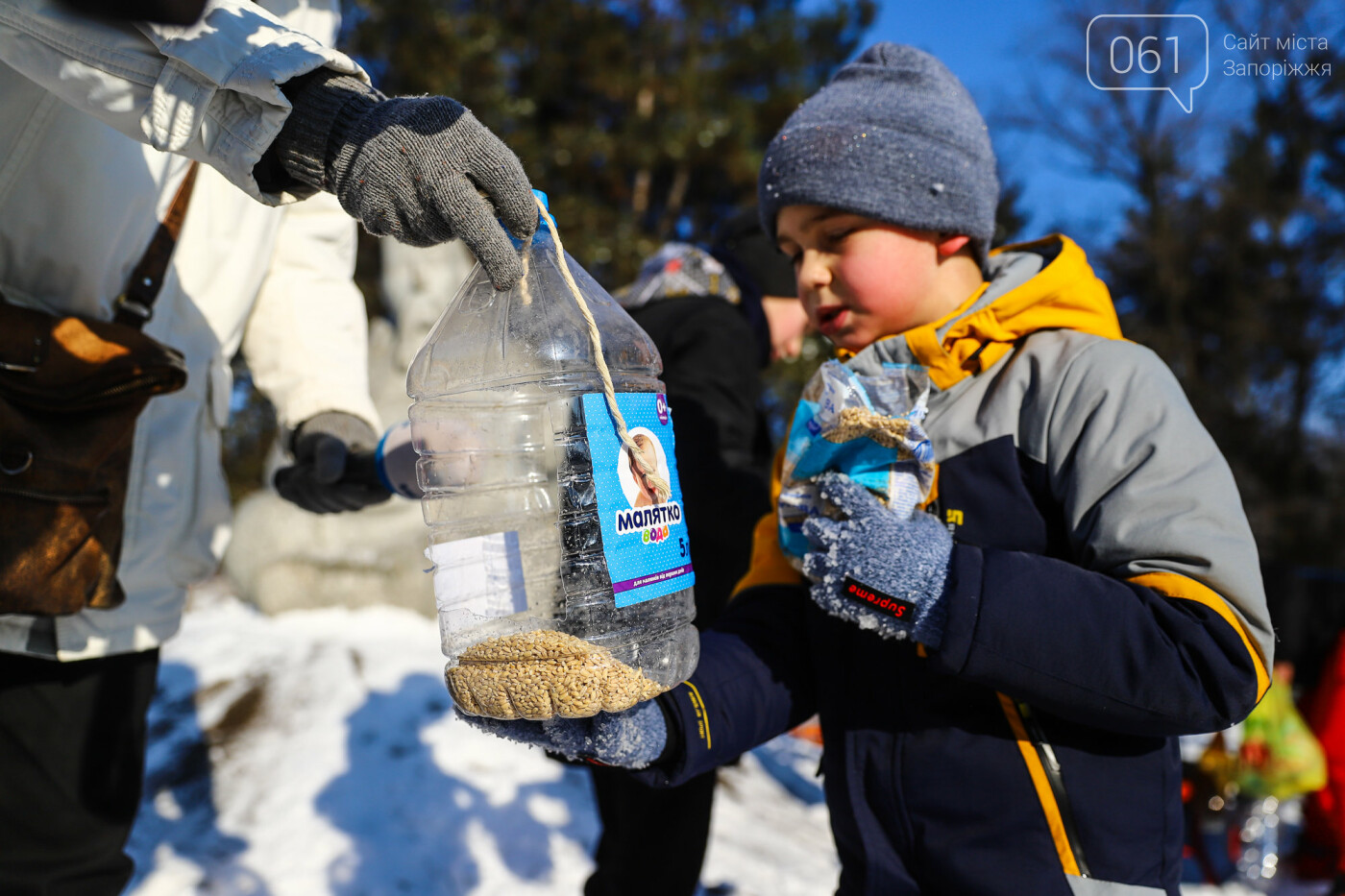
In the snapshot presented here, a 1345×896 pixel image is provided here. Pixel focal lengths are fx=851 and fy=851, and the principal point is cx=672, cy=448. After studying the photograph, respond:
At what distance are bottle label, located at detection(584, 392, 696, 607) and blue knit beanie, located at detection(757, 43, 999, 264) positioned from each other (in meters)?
0.71

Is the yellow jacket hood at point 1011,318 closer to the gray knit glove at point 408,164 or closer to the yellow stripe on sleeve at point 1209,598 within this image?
the yellow stripe on sleeve at point 1209,598

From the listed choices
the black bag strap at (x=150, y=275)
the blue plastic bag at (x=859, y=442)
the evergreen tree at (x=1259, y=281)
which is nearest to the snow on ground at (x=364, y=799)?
the black bag strap at (x=150, y=275)

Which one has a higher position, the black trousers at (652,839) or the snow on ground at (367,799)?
the black trousers at (652,839)

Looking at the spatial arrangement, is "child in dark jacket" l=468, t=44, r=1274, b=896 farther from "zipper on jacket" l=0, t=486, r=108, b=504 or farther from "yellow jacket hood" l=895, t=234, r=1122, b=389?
"zipper on jacket" l=0, t=486, r=108, b=504

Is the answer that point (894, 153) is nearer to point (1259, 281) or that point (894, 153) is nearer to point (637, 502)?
point (637, 502)

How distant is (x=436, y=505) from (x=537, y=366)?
1.25ft

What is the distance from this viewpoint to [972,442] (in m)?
1.53

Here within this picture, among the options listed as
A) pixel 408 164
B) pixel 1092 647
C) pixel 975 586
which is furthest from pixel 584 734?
pixel 408 164

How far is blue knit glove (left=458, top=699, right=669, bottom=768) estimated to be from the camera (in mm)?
1309

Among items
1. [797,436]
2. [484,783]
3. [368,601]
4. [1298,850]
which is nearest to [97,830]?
[797,436]

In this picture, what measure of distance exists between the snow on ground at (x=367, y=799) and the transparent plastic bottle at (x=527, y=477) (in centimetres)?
183

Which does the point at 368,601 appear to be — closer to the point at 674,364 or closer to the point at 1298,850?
the point at 674,364

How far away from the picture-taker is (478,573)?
4.39 ft

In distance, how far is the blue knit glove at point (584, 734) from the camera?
4.29 feet
